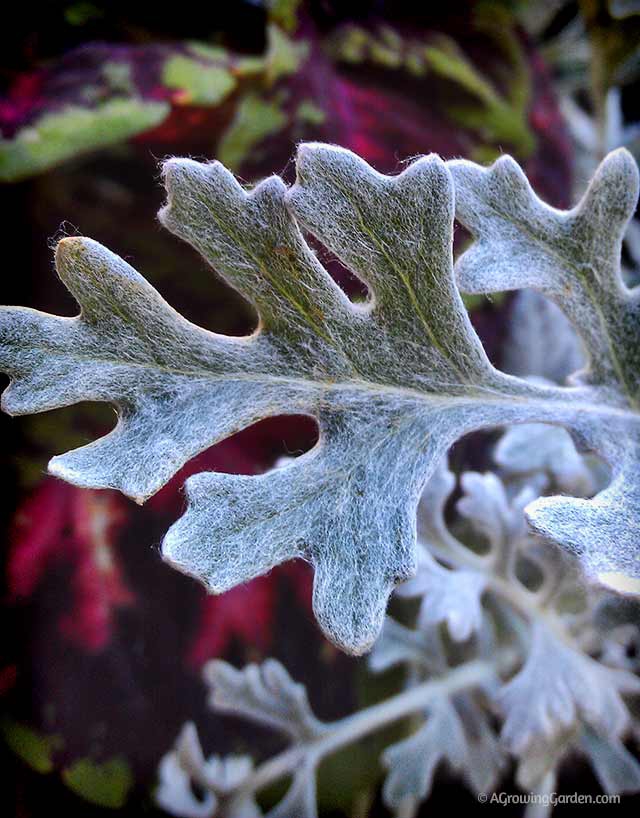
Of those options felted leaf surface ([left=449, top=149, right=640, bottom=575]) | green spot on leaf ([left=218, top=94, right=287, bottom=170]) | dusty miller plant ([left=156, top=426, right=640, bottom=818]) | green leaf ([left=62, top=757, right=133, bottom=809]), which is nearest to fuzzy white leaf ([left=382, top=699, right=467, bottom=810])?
dusty miller plant ([left=156, top=426, right=640, bottom=818])

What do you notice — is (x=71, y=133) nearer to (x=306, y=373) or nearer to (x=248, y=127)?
(x=248, y=127)

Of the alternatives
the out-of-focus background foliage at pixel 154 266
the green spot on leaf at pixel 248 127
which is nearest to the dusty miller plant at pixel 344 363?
the out-of-focus background foliage at pixel 154 266

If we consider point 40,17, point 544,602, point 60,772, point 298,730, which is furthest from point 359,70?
point 60,772

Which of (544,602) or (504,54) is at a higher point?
(504,54)

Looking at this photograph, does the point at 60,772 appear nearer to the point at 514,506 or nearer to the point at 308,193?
the point at 514,506

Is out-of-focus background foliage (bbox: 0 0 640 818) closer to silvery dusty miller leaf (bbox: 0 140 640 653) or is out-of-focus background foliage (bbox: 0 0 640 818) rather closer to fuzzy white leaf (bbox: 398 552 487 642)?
fuzzy white leaf (bbox: 398 552 487 642)

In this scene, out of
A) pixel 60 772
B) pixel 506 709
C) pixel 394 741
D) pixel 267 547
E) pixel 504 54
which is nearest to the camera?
pixel 267 547
